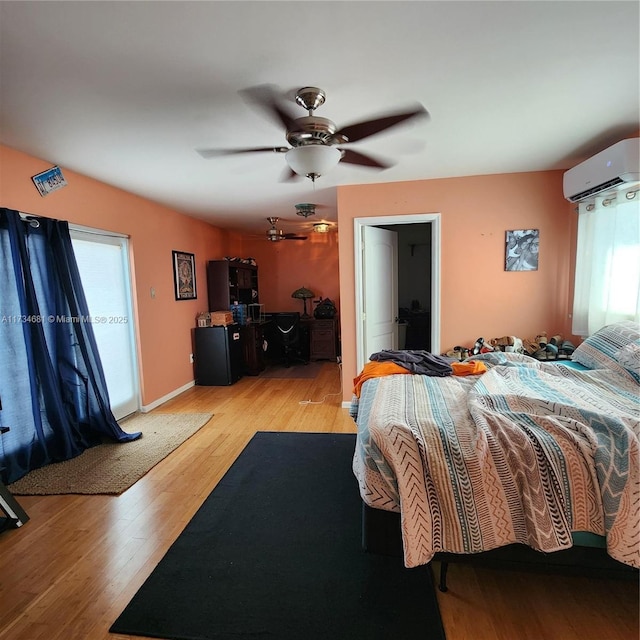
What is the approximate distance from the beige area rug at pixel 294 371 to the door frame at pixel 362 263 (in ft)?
5.76

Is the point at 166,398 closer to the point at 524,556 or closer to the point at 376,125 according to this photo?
the point at 376,125

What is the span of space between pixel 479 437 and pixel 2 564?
241 centimetres

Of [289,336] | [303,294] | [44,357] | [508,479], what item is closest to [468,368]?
[508,479]

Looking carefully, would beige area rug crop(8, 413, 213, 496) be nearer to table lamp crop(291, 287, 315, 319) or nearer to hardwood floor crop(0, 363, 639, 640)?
hardwood floor crop(0, 363, 639, 640)

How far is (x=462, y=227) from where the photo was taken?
3453mm

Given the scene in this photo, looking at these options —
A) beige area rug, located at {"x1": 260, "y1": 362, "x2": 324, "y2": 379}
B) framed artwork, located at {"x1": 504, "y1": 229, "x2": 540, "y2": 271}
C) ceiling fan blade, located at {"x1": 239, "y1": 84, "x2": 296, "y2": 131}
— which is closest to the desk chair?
beige area rug, located at {"x1": 260, "y1": 362, "x2": 324, "y2": 379}

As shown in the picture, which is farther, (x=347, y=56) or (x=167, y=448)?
(x=167, y=448)

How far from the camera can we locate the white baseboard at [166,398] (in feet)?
12.8

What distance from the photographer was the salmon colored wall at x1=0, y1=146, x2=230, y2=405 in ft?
8.46

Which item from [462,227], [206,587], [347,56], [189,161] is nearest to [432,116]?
[347,56]

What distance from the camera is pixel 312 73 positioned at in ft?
5.42

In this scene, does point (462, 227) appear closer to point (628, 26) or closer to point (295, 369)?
point (628, 26)

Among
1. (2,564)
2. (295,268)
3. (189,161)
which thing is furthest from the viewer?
(295,268)

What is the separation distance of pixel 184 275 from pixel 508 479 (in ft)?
14.6
